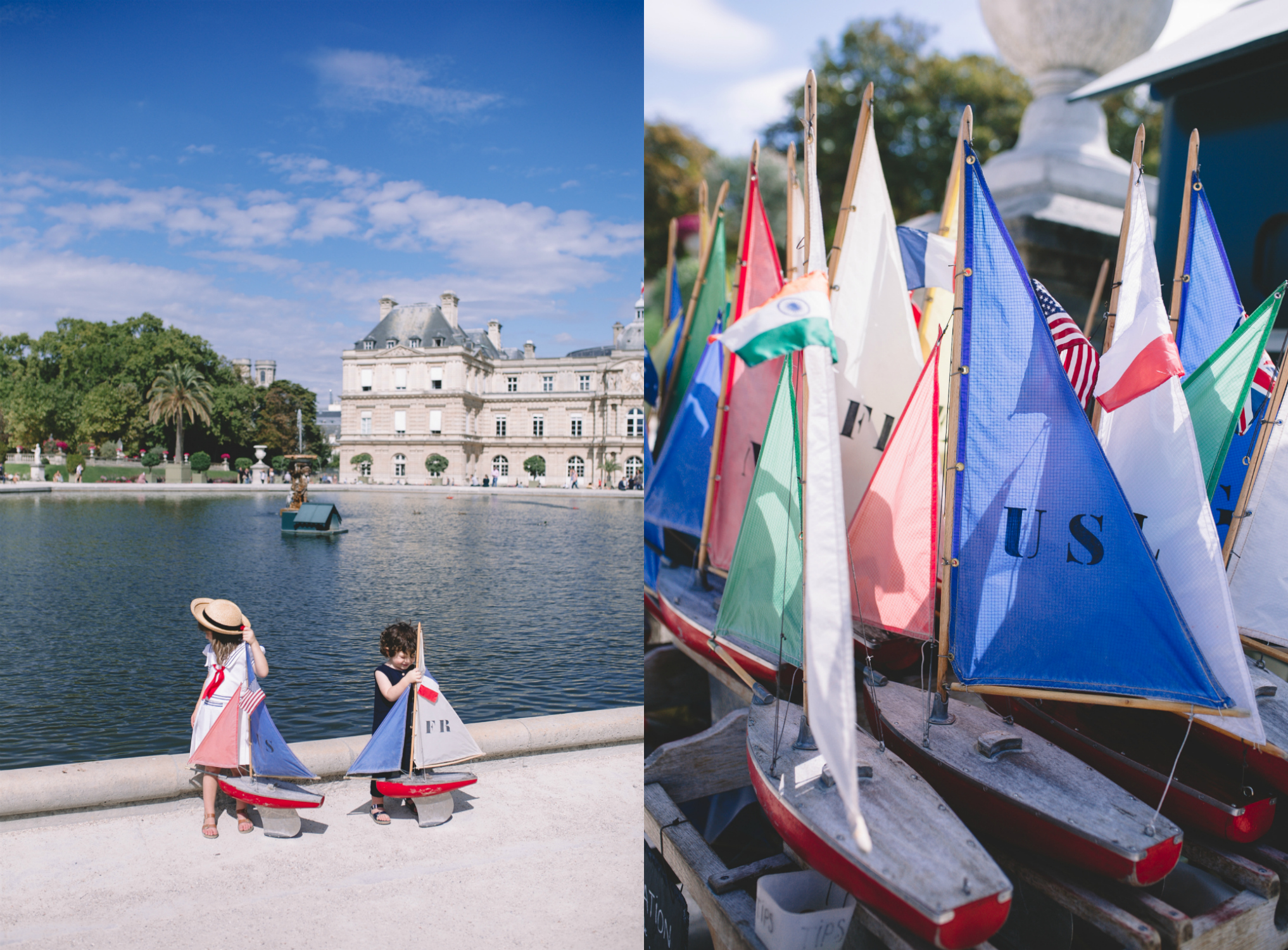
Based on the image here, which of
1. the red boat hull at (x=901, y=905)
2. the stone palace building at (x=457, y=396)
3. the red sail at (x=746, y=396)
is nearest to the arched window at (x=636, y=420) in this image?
the stone palace building at (x=457, y=396)

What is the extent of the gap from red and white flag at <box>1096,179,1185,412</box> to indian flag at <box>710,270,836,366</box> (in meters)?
0.85

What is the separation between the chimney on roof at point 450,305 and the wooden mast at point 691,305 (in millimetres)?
2703

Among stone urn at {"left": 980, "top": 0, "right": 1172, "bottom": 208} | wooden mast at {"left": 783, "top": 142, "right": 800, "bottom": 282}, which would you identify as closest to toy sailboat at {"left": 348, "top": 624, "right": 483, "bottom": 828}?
wooden mast at {"left": 783, "top": 142, "right": 800, "bottom": 282}

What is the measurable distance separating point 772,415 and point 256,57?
378 centimetres

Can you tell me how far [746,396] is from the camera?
109 inches

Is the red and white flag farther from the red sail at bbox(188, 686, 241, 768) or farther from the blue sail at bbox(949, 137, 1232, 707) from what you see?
the red sail at bbox(188, 686, 241, 768)

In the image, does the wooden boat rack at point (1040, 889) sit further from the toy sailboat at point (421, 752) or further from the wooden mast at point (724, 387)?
the toy sailboat at point (421, 752)

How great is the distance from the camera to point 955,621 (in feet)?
6.57

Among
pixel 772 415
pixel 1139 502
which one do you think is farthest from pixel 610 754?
pixel 1139 502

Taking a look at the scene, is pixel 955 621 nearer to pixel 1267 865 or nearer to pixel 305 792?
pixel 1267 865

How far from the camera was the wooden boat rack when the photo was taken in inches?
66.7

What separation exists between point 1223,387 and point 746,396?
1.31 m

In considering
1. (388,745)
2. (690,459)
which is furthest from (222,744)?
(690,459)

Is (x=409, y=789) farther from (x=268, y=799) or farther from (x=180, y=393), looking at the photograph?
(x=180, y=393)
